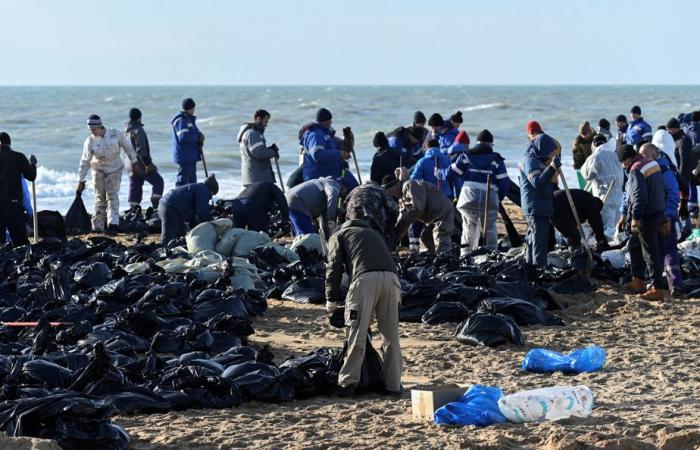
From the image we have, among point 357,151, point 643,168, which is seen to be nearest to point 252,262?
point 643,168

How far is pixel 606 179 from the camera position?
16.1m

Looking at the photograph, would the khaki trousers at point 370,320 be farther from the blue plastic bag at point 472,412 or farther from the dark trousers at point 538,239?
the dark trousers at point 538,239

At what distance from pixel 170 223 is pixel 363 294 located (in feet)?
24.6

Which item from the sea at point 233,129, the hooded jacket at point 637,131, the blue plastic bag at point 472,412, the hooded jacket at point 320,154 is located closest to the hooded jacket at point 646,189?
the blue plastic bag at point 472,412

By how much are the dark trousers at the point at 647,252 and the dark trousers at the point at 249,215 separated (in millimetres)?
4517

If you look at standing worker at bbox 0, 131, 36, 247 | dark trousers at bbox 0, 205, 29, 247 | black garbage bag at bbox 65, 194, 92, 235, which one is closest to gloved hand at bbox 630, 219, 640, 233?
standing worker at bbox 0, 131, 36, 247

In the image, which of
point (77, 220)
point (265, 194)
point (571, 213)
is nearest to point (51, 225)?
point (77, 220)

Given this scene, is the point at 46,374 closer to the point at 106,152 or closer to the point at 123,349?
the point at 123,349

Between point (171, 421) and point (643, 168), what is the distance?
5976 millimetres

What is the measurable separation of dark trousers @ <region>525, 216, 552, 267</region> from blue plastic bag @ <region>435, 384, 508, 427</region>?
558 cm

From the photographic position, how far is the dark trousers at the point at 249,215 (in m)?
15.1

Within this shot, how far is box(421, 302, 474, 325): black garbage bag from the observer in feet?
36.8

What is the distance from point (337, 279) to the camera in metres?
8.20

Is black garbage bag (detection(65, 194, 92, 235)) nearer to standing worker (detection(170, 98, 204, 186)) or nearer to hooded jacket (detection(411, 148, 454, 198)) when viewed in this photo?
standing worker (detection(170, 98, 204, 186))
